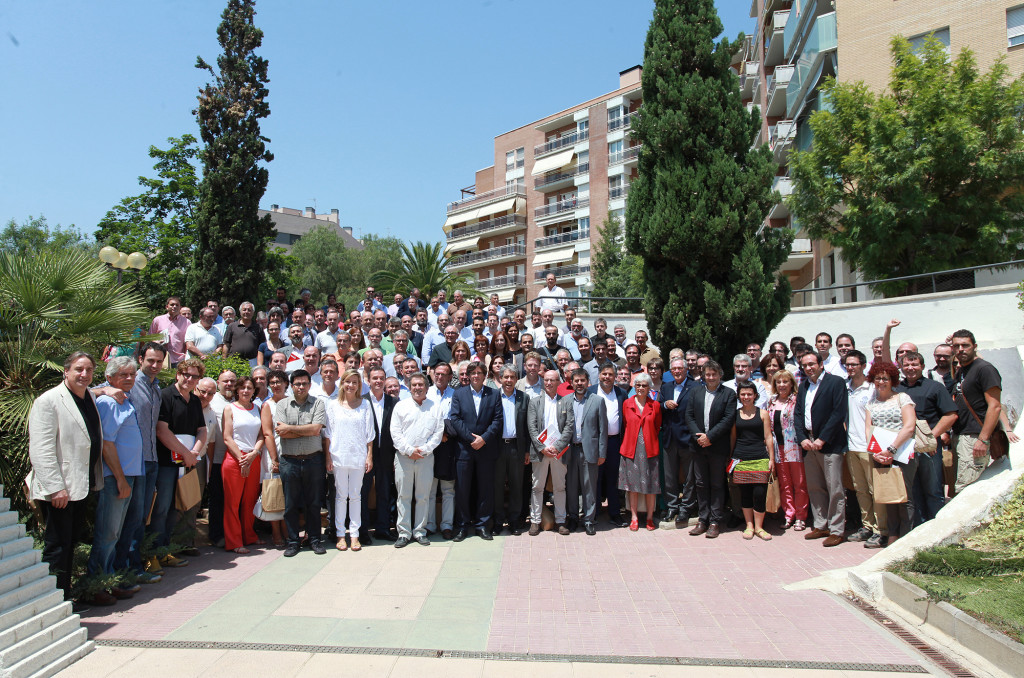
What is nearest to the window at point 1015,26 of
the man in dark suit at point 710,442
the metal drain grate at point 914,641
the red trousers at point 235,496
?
the man in dark suit at point 710,442

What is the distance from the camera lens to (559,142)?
Result: 2040 inches

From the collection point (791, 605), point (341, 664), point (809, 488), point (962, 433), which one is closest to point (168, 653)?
point (341, 664)

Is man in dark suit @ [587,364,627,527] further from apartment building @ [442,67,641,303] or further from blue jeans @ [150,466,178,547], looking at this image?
apartment building @ [442,67,641,303]

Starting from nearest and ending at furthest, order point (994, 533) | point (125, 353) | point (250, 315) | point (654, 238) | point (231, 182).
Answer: point (994, 533), point (125, 353), point (250, 315), point (654, 238), point (231, 182)

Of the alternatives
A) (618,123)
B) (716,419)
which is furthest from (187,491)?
(618,123)

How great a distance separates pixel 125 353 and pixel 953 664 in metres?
7.51

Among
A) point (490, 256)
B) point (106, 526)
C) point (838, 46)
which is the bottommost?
point (106, 526)

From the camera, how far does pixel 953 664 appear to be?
4254 millimetres

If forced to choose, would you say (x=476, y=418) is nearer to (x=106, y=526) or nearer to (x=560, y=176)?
(x=106, y=526)

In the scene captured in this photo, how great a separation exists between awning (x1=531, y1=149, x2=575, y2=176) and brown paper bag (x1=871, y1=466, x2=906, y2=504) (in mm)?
45432

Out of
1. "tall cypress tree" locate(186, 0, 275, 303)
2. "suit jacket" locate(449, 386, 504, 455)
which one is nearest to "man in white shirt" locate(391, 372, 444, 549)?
"suit jacket" locate(449, 386, 504, 455)

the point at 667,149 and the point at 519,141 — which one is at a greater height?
the point at 519,141

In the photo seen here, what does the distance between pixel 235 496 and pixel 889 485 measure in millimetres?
6714

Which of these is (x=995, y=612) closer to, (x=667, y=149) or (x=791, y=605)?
(x=791, y=605)
